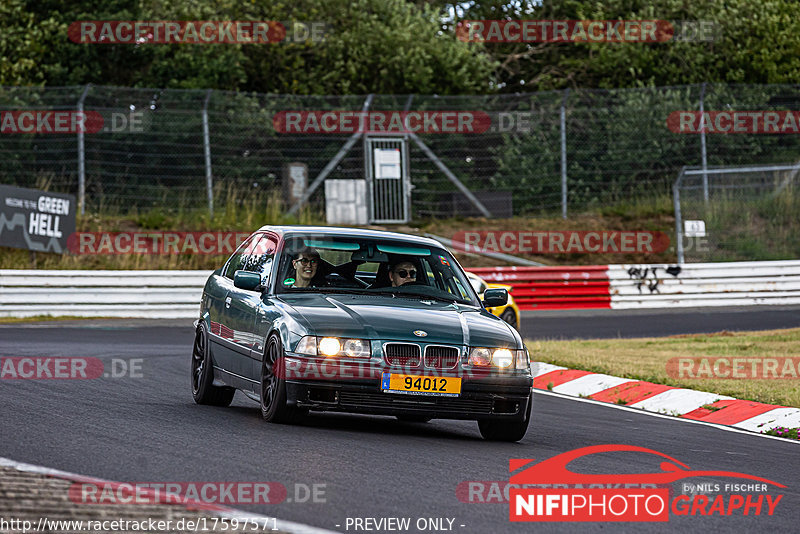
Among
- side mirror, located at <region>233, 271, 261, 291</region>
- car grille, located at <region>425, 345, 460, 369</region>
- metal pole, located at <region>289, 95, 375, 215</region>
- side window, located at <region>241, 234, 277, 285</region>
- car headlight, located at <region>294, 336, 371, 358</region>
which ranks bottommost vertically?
car grille, located at <region>425, 345, 460, 369</region>

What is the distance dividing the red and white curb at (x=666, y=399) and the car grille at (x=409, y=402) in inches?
119

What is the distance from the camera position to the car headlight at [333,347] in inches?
316

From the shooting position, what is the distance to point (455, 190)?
92.5 ft

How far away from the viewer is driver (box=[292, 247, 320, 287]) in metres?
9.14

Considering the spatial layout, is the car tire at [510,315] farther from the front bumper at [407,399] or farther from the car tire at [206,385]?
the front bumper at [407,399]

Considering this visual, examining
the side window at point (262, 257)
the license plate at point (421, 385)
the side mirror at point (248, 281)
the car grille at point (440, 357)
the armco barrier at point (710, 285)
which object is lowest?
the armco barrier at point (710, 285)

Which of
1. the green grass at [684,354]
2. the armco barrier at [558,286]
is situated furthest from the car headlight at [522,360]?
the armco barrier at [558,286]

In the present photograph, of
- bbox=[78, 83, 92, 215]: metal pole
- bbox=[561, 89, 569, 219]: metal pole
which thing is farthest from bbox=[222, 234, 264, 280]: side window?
bbox=[561, 89, 569, 219]: metal pole

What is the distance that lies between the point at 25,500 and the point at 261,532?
3.41 ft

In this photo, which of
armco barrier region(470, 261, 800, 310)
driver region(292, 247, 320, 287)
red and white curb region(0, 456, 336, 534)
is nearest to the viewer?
red and white curb region(0, 456, 336, 534)

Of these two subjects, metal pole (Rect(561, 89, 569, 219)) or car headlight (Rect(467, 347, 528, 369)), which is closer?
car headlight (Rect(467, 347, 528, 369))

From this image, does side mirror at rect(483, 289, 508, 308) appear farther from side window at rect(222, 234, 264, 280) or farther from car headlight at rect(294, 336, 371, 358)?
side window at rect(222, 234, 264, 280)

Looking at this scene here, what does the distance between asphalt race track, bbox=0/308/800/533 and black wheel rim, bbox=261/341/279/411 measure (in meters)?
0.17

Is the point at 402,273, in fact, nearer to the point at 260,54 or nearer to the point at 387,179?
the point at 387,179
